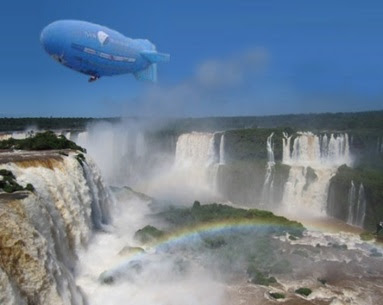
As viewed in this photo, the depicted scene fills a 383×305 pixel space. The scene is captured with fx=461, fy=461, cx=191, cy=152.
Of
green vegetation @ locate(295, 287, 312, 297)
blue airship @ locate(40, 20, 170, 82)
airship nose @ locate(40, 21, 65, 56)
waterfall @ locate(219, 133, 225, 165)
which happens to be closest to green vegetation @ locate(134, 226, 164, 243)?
green vegetation @ locate(295, 287, 312, 297)

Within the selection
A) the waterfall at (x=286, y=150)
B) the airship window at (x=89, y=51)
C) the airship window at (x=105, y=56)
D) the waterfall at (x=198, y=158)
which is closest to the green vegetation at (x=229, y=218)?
the airship window at (x=105, y=56)

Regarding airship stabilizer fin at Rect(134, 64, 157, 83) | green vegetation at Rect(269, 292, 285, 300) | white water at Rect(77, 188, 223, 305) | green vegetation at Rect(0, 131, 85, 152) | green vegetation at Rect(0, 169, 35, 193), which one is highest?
airship stabilizer fin at Rect(134, 64, 157, 83)

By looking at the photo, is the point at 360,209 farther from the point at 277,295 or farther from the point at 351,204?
the point at 277,295

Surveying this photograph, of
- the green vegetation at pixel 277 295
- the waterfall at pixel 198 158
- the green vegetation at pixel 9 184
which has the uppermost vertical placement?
the green vegetation at pixel 9 184

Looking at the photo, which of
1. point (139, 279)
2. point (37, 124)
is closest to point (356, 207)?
point (139, 279)

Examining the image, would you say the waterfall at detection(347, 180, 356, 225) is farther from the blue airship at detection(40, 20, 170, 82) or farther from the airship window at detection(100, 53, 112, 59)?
the airship window at detection(100, 53, 112, 59)

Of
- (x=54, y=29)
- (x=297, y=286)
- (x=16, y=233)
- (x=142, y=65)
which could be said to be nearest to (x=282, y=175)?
(x=142, y=65)

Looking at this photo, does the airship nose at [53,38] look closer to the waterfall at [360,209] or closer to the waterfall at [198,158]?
the waterfall at [198,158]
